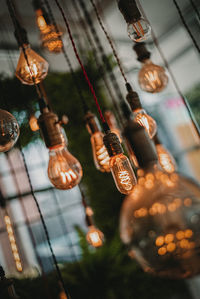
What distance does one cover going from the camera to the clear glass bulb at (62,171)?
0.95 meters

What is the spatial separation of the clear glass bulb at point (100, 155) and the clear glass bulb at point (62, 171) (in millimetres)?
169

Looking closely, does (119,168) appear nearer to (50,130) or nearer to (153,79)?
(50,130)

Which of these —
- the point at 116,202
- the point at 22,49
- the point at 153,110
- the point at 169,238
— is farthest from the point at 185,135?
the point at 22,49

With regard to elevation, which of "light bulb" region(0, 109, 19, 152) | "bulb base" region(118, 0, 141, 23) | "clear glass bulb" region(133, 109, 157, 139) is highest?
"bulb base" region(118, 0, 141, 23)

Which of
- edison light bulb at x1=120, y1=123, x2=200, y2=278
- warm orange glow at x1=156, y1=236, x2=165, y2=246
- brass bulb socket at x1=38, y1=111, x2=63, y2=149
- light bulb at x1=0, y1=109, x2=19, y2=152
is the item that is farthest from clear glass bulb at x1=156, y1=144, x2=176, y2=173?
light bulb at x1=0, y1=109, x2=19, y2=152

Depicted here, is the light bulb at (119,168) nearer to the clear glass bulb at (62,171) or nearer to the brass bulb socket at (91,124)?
the clear glass bulb at (62,171)

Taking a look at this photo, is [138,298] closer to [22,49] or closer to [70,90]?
[70,90]

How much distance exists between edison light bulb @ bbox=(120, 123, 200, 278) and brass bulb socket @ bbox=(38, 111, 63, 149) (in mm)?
274

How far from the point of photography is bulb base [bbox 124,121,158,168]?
3.50 feet

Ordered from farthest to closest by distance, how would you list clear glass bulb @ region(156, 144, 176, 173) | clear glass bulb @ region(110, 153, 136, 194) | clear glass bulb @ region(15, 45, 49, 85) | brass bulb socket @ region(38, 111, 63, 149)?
clear glass bulb @ region(156, 144, 176, 173)
clear glass bulb @ region(15, 45, 49, 85)
brass bulb socket @ region(38, 111, 63, 149)
clear glass bulb @ region(110, 153, 136, 194)

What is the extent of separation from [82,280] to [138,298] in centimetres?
78

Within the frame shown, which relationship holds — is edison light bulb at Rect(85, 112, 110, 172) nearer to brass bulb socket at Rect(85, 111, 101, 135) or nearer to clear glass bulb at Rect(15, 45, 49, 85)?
brass bulb socket at Rect(85, 111, 101, 135)

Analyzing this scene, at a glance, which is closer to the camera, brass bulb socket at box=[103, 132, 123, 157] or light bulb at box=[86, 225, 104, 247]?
brass bulb socket at box=[103, 132, 123, 157]

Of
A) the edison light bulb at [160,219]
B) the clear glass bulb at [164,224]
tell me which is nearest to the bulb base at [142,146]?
the edison light bulb at [160,219]
